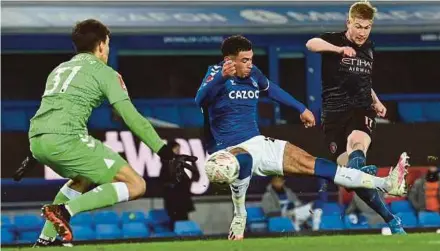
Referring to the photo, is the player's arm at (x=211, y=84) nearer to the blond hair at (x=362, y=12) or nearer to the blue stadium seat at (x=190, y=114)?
the blond hair at (x=362, y=12)

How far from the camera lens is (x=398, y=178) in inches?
434

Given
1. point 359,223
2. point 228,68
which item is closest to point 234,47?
point 228,68

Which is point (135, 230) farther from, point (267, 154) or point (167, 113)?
point (267, 154)

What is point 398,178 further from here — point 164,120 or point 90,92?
point 164,120

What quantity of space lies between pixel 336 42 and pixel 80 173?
322 centimetres

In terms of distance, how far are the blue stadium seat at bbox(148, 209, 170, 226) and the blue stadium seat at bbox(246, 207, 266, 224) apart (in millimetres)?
1109

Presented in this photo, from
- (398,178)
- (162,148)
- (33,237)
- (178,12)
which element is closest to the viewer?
(162,148)

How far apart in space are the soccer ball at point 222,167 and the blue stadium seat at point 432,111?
848 centimetres

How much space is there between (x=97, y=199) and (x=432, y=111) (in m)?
10.1

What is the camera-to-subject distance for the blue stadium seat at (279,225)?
17.2 meters

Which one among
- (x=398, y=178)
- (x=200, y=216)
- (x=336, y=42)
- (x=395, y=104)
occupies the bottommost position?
(x=200, y=216)

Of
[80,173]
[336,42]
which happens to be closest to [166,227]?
[336,42]

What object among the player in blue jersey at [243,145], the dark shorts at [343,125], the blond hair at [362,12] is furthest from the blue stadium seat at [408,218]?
the player in blue jersey at [243,145]

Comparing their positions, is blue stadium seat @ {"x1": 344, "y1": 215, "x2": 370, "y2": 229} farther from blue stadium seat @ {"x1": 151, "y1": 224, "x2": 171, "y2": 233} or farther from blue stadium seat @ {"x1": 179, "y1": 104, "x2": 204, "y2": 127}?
blue stadium seat @ {"x1": 179, "y1": 104, "x2": 204, "y2": 127}
